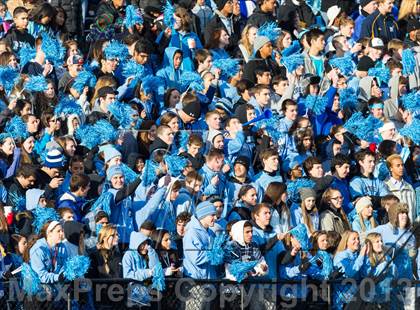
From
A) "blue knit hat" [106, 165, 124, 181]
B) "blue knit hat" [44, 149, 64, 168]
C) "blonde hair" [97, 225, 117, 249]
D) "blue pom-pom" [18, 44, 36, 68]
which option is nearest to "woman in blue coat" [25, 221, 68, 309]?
"blonde hair" [97, 225, 117, 249]

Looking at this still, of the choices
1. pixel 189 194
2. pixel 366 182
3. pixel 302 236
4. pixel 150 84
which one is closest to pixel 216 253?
pixel 302 236

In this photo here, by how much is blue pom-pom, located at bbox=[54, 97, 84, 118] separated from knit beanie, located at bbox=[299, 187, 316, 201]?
265cm

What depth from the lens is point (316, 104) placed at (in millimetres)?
21562

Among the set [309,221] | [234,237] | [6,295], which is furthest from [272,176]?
[6,295]

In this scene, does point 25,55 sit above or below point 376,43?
below

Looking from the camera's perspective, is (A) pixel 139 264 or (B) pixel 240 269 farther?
(A) pixel 139 264

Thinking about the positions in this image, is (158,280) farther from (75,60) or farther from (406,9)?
(406,9)

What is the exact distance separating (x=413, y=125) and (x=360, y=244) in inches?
125

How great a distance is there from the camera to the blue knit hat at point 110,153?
1977cm

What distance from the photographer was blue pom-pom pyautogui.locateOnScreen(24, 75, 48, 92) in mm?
20922

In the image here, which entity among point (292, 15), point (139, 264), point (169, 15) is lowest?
point (139, 264)

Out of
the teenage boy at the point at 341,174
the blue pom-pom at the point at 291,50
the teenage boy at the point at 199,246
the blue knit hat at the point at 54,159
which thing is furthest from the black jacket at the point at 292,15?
the teenage boy at the point at 199,246

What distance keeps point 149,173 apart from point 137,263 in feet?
6.20

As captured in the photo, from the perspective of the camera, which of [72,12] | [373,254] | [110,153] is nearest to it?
[373,254]
